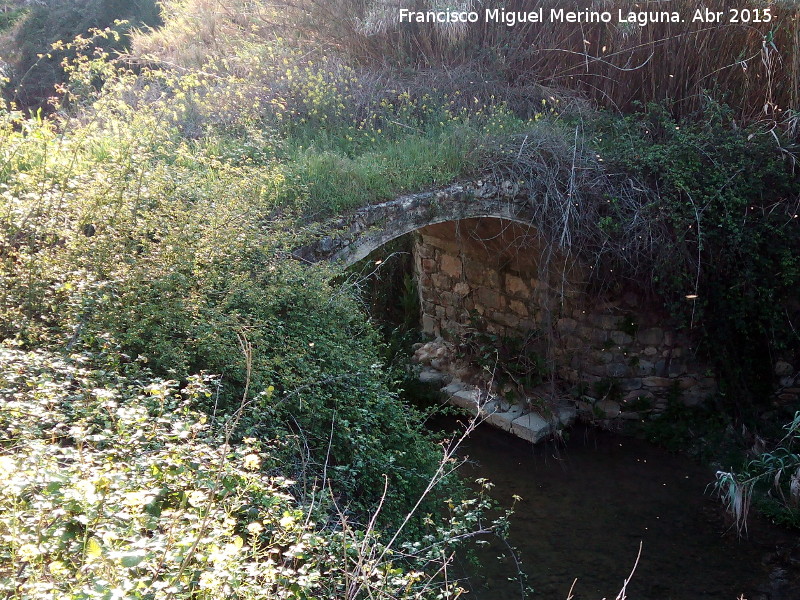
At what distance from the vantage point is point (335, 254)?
562cm

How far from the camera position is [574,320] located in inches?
313

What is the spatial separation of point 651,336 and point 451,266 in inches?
103

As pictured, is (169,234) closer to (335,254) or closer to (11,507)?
(335,254)

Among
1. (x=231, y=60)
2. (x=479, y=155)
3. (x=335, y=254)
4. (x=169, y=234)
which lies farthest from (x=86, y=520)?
(x=231, y=60)

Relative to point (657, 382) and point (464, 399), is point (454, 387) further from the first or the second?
point (657, 382)

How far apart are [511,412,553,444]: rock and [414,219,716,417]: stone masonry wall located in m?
0.67

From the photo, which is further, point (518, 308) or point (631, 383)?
point (518, 308)

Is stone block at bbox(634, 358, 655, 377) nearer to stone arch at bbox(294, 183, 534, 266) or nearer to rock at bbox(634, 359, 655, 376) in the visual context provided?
rock at bbox(634, 359, 655, 376)

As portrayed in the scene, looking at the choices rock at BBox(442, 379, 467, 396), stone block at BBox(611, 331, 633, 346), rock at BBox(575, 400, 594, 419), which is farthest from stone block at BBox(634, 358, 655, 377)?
rock at BBox(442, 379, 467, 396)

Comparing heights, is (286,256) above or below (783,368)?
above

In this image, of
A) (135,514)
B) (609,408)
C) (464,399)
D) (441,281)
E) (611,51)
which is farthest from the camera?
(441,281)

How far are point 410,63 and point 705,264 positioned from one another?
13.9 ft

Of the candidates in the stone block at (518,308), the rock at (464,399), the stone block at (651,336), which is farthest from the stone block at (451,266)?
the stone block at (651,336)

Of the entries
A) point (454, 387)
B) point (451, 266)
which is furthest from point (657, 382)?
point (451, 266)
